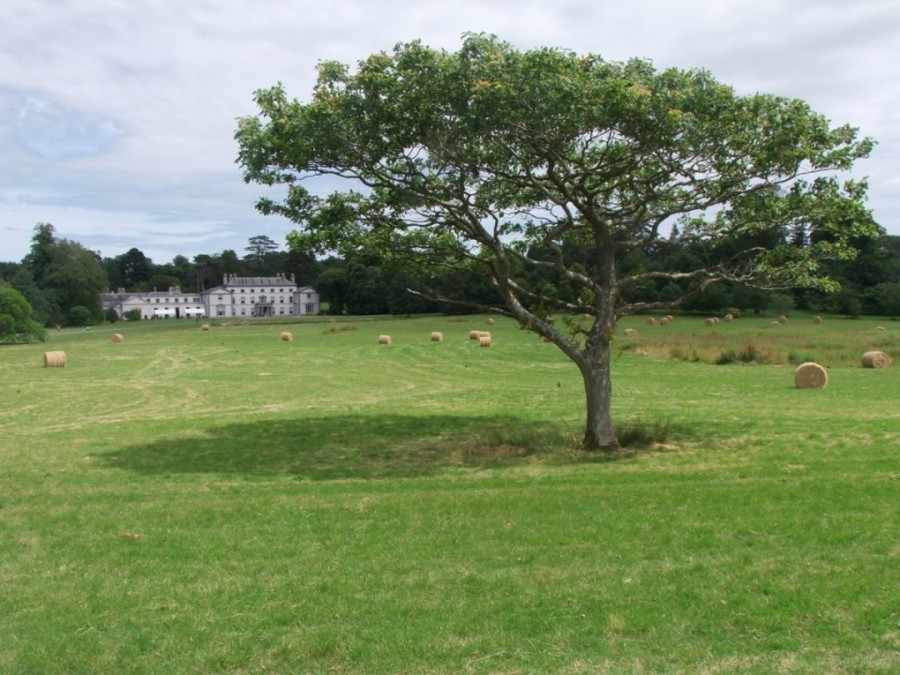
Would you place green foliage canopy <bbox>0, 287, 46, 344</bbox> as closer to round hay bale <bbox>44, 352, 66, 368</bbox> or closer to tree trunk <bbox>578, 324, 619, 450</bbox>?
round hay bale <bbox>44, 352, 66, 368</bbox>

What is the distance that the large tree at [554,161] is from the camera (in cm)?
1478

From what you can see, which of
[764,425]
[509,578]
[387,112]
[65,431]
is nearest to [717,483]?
[509,578]

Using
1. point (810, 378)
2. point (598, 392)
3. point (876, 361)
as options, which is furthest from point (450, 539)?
point (876, 361)

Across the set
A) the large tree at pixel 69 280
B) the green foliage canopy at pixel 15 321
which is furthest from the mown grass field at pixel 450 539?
the large tree at pixel 69 280

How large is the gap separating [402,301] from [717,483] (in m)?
97.8

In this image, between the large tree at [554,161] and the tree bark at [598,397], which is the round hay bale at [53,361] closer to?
the large tree at [554,161]

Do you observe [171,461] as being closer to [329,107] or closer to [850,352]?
[329,107]

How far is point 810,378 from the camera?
2808 cm

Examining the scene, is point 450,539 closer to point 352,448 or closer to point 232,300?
point 352,448

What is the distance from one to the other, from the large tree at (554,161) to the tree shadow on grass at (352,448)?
2156 mm

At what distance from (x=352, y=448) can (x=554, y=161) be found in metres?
7.91

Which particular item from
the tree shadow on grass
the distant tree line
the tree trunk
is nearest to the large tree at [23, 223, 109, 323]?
the distant tree line

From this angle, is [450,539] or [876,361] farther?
[876,361]

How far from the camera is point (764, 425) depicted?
19.6m
